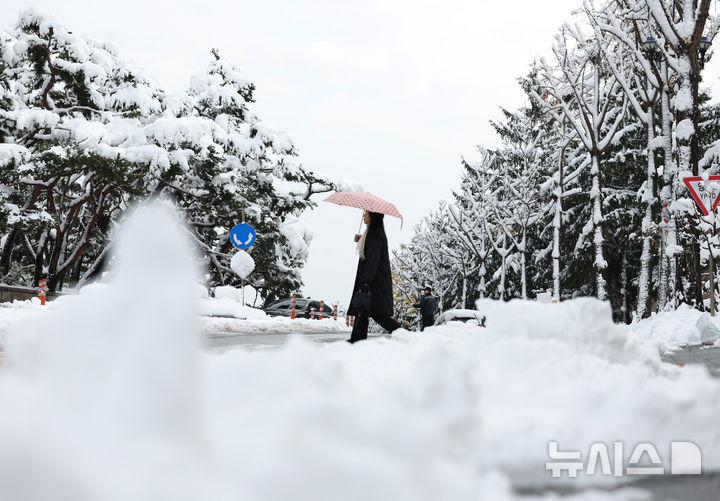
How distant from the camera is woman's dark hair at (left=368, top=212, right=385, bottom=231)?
32.6 feet

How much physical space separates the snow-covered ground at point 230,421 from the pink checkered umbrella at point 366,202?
7020 mm

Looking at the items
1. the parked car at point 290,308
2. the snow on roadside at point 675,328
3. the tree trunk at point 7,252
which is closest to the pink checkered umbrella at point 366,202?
the snow on roadside at point 675,328

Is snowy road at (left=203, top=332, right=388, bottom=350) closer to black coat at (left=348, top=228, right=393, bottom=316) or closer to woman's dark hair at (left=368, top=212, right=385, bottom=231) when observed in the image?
black coat at (left=348, top=228, right=393, bottom=316)

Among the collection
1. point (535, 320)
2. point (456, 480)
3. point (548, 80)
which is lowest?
point (456, 480)

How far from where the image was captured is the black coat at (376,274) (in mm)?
9570

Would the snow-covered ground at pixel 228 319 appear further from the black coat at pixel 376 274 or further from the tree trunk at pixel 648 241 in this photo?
the tree trunk at pixel 648 241

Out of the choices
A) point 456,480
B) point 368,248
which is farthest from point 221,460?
point 368,248

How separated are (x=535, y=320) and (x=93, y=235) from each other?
3291 centimetres

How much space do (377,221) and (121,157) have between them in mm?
17044

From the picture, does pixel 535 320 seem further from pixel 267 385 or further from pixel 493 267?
pixel 493 267

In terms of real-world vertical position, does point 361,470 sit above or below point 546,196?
below

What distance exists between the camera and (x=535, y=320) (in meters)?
5.34

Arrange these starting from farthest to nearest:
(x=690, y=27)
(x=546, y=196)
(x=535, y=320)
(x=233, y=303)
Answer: (x=546, y=196)
(x=233, y=303)
(x=690, y=27)
(x=535, y=320)

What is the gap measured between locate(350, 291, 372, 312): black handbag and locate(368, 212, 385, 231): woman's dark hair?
0.95 meters
